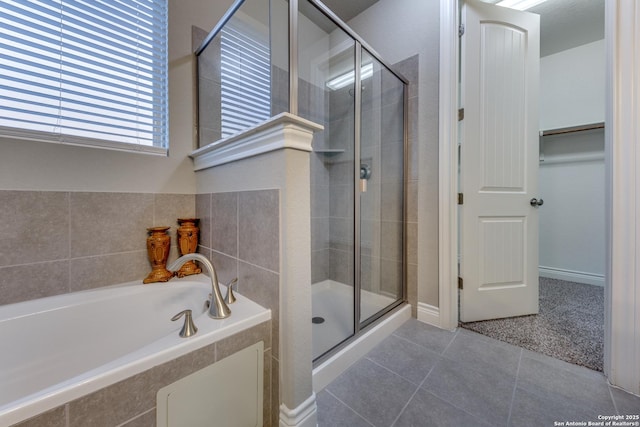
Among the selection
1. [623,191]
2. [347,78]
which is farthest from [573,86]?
[347,78]

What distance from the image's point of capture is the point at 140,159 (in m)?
1.30

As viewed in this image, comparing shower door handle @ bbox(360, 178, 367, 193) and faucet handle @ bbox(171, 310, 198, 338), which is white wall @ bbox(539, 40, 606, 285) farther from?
faucet handle @ bbox(171, 310, 198, 338)

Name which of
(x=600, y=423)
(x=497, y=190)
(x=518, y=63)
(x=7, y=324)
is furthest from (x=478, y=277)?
(x=7, y=324)

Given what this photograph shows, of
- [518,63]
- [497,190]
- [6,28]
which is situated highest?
[518,63]

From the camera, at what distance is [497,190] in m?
1.70

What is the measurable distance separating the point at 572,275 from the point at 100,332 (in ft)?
12.7

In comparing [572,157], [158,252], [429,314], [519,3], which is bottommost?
[429,314]

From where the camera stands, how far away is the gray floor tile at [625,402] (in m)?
0.97

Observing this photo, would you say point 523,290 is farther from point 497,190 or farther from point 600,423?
point 600,423

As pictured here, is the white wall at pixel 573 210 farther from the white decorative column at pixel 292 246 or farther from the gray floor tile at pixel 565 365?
the white decorative column at pixel 292 246

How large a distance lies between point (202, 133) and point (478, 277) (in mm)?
2085

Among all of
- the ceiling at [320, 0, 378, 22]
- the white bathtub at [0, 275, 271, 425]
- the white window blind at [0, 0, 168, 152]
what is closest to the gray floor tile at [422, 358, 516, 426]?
the white bathtub at [0, 275, 271, 425]

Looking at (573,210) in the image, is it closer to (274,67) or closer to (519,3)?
(519,3)

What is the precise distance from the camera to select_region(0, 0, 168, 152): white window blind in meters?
1.01
